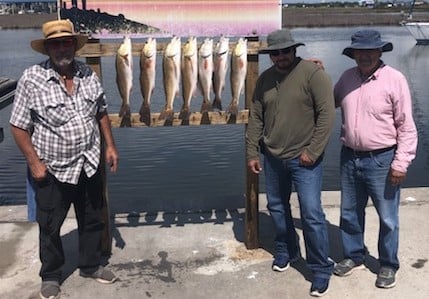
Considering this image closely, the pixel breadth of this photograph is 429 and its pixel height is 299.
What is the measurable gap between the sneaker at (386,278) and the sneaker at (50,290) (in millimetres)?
2304

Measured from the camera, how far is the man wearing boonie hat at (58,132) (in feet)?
12.2

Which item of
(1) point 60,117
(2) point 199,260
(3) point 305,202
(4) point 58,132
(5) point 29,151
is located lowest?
(2) point 199,260

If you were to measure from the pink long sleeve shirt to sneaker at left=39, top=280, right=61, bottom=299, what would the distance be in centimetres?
235

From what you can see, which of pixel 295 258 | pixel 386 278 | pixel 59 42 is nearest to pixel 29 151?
pixel 59 42

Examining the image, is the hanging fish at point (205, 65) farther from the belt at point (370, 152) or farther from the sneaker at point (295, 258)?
the sneaker at point (295, 258)

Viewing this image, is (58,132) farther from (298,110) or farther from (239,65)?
(298,110)

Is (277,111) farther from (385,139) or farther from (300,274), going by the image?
(300,274)

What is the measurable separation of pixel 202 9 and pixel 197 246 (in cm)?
199

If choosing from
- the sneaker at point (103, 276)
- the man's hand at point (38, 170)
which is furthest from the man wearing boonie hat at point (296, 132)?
the man's hand at point (38, 170)

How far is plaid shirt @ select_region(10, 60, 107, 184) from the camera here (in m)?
3.70

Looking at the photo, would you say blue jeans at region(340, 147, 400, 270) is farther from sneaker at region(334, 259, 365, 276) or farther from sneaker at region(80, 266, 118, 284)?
sneaker at region(80, 266, 118, 284)

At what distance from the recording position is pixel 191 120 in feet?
14.6

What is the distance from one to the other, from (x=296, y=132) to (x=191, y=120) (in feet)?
3.17

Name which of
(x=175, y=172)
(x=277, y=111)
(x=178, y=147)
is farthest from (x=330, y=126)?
(x=178, y=147)
